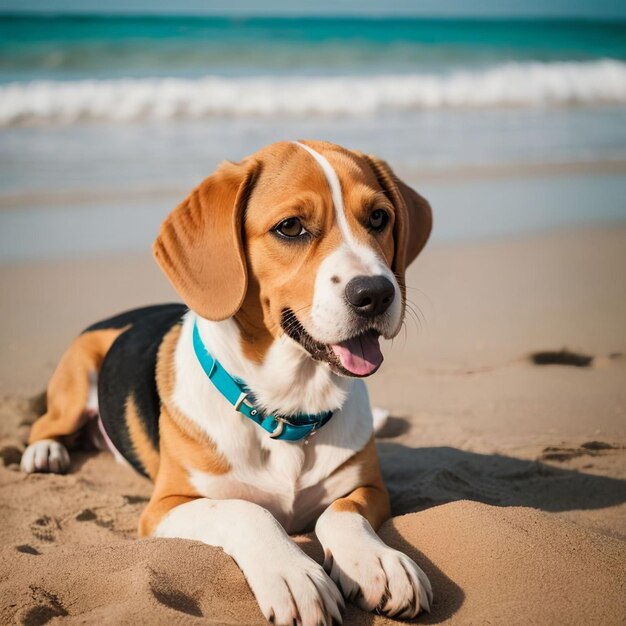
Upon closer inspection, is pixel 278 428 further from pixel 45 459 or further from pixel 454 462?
pixel 45 459

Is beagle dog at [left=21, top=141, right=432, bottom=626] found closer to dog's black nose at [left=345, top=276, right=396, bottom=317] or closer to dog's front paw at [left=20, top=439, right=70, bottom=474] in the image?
Answer: dog's black nose at [left=345, top=276, right=396, bottom=317]

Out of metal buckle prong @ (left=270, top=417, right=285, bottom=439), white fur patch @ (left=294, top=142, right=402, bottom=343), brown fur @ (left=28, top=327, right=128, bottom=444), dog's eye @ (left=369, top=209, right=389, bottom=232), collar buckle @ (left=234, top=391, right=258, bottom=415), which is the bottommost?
brown fur @ (left=28, top=327, right=128, bottom=444)

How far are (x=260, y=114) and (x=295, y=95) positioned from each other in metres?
1.53

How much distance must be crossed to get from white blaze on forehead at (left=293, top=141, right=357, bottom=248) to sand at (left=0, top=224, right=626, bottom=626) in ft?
4.03

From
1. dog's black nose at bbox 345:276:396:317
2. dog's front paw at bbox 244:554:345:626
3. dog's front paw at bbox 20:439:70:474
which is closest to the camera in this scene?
dog's front paw at bbox 244:554:345:626

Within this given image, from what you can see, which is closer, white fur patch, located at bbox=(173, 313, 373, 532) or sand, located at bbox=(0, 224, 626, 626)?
sand, located at bbox=(0, 224, 626, 626)

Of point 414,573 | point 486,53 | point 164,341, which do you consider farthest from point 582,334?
point 486,53

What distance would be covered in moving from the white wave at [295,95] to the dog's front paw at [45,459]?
10133 mm

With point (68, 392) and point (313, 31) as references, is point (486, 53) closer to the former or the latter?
point (313, 31)

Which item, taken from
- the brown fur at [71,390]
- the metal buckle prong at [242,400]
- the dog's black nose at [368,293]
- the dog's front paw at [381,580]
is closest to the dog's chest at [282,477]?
the metal buckle prong at [242,400]

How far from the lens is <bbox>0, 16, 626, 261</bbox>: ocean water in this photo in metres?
9.73

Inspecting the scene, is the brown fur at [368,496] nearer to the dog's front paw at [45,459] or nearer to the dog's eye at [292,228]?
the dog's eye at [292,228]

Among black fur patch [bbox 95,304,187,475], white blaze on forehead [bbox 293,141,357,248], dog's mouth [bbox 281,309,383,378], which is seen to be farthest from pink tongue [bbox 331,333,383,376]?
black fur patch [bbox 95,304,187,475]

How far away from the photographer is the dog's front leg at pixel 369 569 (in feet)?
9.59
